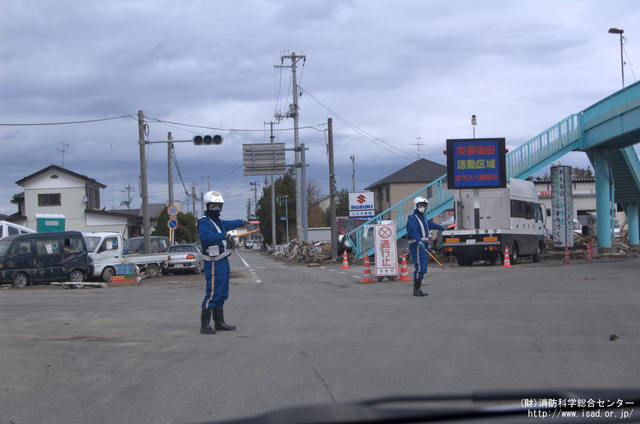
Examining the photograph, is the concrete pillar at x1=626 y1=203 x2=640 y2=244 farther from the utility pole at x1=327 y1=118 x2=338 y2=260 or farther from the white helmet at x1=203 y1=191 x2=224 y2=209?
the white helmet at x1=203 y1=191 x2=224 y2=209

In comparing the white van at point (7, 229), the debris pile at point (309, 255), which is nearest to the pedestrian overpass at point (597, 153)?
the debris pile at point (309, 255)

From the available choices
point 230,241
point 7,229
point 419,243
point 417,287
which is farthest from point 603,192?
point 7,229

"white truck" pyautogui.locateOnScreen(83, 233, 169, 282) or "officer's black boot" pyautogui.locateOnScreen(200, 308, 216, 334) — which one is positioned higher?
"white truck" pyautogui.locateOnScreen(83, 233, 169, 282)

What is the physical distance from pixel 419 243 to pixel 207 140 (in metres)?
14.8

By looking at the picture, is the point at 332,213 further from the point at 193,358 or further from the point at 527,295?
the point at 193,358

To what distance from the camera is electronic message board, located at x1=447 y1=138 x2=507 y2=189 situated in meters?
22.9

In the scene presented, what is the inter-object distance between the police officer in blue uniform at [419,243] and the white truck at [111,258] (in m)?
12.3

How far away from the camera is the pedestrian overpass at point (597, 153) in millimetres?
23609

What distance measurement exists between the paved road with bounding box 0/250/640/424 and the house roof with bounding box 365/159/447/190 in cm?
4218

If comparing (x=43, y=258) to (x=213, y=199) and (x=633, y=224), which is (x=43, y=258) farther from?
(x=633, y=224)

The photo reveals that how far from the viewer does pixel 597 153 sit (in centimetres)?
2677

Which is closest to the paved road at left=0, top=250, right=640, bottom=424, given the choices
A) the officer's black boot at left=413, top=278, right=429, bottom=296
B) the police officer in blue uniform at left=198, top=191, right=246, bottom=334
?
the police officer in blue uniform at left=198, top=191, right=246, bottom=334

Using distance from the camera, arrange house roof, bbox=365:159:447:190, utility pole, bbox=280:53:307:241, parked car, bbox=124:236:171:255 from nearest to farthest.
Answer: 1. parked car, bbox=124:236:171:255
2. utility pole, bbox=280:53:307:241
3. house roof, bbox=365:159:447:190

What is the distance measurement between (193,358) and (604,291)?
9.31 m
